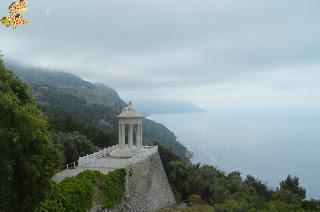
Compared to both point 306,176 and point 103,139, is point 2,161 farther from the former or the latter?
point 306,176

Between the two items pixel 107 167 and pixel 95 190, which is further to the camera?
pixel 107 167

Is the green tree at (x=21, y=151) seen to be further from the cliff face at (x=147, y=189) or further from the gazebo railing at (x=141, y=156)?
the gazebo railing at (x=141, y=156)

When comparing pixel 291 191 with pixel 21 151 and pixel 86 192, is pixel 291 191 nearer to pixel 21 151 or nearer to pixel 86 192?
pixel 86 192

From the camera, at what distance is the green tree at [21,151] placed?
11281 mm

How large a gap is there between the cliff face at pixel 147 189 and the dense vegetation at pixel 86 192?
1.10m

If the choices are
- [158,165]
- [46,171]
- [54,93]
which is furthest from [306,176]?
[46,171]

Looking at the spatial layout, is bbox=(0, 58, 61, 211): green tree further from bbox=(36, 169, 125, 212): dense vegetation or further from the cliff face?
the cliff face

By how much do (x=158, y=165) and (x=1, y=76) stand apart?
20.6 meters

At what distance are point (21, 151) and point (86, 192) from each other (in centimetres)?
669

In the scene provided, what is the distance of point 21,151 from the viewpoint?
38.8 feet

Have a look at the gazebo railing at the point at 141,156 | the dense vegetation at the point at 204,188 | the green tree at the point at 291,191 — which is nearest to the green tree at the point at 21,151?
the gazebo railing at the point at 141,156

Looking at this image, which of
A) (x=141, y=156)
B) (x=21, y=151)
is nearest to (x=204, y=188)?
(x=141, y=156)

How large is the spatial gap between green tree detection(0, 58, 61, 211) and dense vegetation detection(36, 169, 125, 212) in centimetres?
210

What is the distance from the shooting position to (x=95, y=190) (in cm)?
1927
